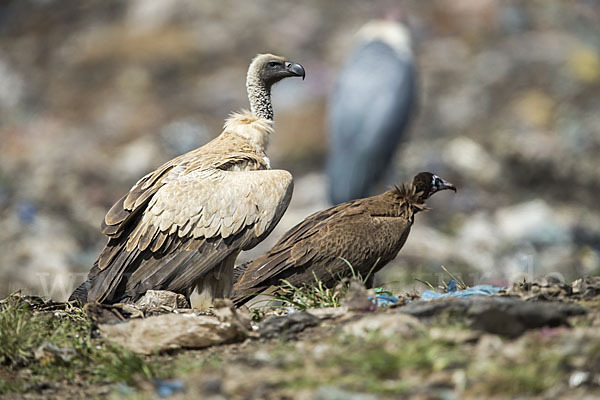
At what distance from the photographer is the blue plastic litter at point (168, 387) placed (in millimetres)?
3387

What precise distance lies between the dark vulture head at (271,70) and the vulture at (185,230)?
3.83 feet

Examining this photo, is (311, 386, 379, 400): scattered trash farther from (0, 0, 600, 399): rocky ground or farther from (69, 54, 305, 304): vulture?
(69, 54, 305, 304): vulture

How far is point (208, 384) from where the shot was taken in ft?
10.8

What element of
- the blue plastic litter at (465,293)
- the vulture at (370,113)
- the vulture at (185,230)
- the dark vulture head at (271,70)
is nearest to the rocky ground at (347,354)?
the blue plastic litter at (465,293)

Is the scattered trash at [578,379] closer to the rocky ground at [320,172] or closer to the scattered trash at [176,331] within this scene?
the rocky ground at [320,172]

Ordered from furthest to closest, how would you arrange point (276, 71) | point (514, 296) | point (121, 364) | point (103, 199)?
point (103, 199), point (276, 71), point (514, 296), point (121, 364)

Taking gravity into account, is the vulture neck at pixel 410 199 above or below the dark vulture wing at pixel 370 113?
below

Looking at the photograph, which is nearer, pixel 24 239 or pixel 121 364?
pixel 121 364

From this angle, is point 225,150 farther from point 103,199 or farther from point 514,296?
point 103,199

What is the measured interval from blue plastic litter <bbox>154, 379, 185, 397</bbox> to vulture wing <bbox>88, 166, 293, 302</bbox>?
214cm

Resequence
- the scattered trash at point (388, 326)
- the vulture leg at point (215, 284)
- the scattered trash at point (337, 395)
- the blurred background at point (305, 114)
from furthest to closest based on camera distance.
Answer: the blurred background at point (305, 114) → the vulture leg at point (215, 284) → the scattered trash at point (388, 326) → the scattered trash at point (337, 395)

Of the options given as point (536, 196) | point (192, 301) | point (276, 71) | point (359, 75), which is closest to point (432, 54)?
point (536, 196)

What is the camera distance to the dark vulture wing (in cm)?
1156

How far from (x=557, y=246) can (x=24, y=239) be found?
21.4 feet
